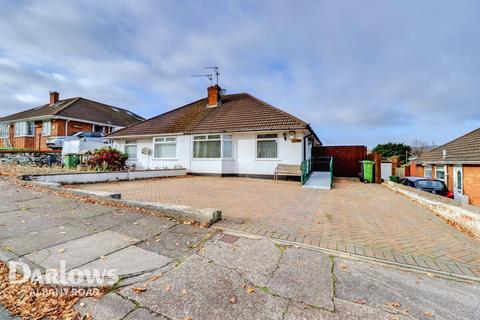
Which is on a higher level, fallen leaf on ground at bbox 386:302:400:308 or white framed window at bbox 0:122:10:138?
white framed window at bbox 0:122:10:138

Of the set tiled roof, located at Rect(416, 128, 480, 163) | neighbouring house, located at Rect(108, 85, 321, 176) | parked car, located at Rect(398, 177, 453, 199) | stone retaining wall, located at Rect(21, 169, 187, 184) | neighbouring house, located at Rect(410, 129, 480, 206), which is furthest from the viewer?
neighbouring house, located at Rect(108, 85, 321, 176)

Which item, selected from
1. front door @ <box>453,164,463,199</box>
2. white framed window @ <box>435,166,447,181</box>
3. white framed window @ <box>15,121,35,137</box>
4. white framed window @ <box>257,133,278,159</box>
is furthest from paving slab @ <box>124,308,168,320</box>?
white framed window @ <box>15,121,35,137</box>

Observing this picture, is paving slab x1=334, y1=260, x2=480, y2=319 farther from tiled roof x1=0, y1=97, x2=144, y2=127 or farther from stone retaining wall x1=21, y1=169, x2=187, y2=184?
tiled roof x1=0, y1=97, x2=144, y2=127

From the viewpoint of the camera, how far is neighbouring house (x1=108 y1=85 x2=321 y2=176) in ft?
41.4

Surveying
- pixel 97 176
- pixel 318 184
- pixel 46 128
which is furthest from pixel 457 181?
pixel 46 128

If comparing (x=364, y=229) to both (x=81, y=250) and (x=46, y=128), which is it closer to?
(x=81, y=250)

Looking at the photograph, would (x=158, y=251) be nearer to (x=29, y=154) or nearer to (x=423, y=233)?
(x=423, y=233)

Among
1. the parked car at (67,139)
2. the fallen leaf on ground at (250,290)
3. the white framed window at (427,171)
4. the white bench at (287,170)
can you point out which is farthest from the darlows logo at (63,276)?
the white framed window at (427,171)

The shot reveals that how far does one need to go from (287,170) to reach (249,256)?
9755 millimetres

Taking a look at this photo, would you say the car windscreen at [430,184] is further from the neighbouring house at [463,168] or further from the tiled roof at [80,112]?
the tiled roof at [80,112]

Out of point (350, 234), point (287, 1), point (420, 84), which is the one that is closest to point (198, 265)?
point (350, 234)

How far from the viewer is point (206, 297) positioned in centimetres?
208

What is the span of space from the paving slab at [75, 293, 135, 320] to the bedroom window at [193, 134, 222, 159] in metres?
11.8

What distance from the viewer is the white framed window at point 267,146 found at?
12906 mm
